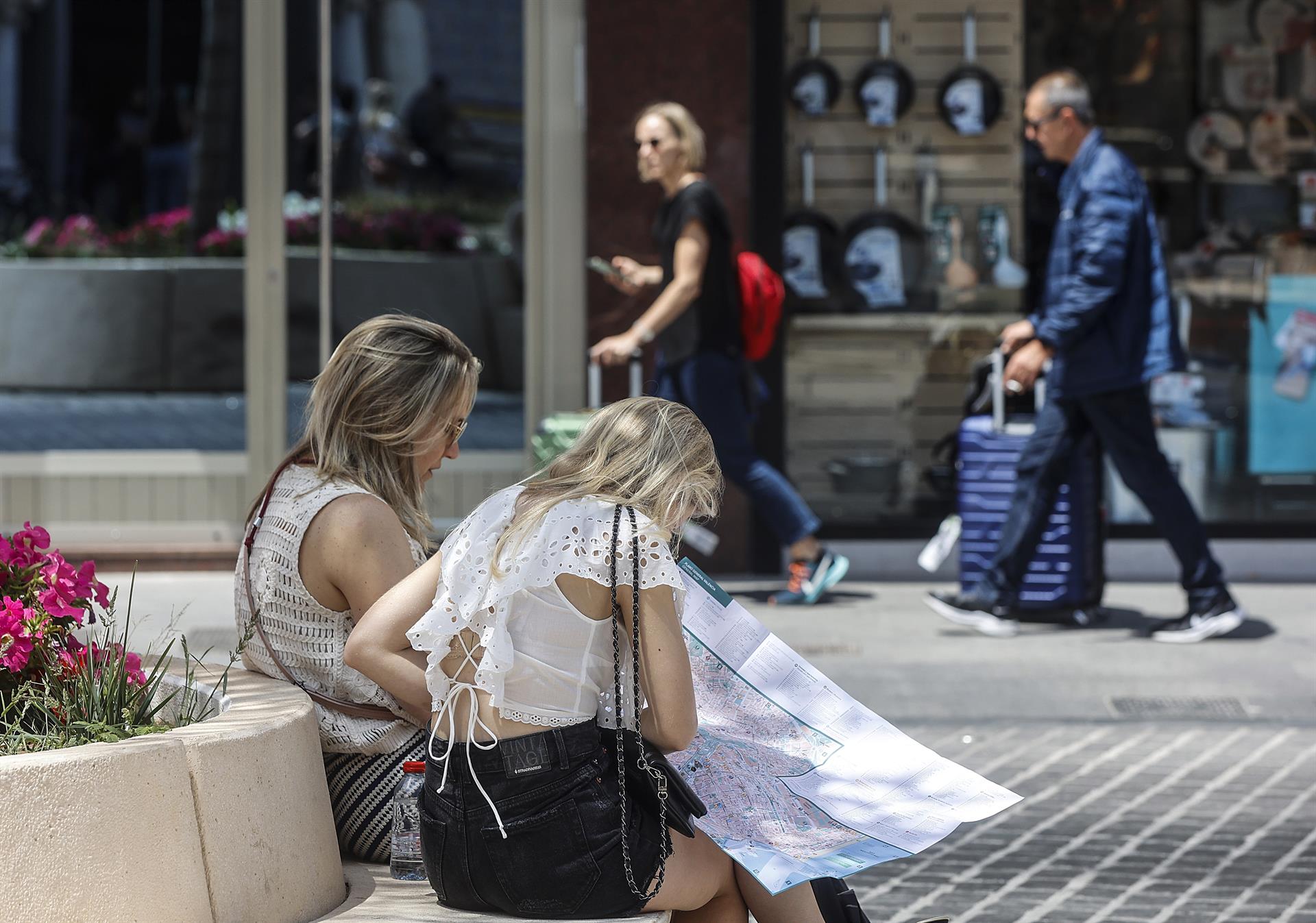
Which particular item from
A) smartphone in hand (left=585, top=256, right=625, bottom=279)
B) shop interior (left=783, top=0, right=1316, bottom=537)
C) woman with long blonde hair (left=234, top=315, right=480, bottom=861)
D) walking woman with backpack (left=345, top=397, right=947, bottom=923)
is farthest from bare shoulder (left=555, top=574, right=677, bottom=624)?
shop interior (left=783, top=0, right=1316, bottom=537)

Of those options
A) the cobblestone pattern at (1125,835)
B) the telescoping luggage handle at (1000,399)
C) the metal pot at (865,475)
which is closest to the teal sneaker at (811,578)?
the telescoping luggage handle at (1000,399)

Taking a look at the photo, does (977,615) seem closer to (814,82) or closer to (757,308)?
(757,308)

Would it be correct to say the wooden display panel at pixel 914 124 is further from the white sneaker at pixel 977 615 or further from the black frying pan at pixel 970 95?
the white sneaker at pixel 977 615

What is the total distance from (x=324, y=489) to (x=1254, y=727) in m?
3.70

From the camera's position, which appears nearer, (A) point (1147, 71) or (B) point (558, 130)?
(B) point (558, 130)

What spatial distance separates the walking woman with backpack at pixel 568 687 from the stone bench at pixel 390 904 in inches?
1.0

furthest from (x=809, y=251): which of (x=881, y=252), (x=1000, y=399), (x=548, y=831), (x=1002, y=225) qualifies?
(x=548, y=831)

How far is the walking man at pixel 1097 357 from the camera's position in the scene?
6.82m

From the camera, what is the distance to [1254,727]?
5785mm

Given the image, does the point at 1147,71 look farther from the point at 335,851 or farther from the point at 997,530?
the point at 335,851

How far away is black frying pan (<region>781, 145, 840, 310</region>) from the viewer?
8773 millimetres

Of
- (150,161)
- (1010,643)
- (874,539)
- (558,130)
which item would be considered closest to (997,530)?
(1010,643)

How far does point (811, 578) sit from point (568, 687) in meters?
4.92

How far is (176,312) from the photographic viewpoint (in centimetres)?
853
